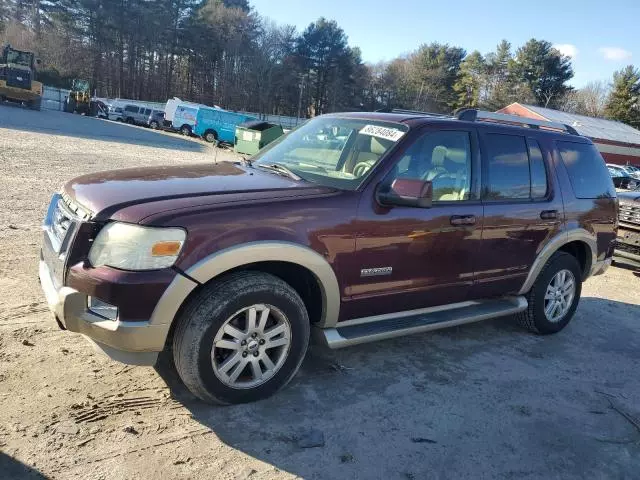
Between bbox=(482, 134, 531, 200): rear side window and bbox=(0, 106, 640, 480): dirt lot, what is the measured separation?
144cm

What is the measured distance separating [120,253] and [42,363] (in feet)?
4.22

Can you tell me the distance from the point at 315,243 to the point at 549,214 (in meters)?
2.64

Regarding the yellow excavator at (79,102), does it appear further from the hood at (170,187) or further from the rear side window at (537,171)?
the rear side window at (537,171)

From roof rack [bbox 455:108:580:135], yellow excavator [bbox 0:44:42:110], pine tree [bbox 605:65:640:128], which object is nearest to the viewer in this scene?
roof rack [bbox 455:108:580:135]

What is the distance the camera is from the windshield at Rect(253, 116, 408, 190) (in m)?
3.87

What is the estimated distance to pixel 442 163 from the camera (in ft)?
13.7

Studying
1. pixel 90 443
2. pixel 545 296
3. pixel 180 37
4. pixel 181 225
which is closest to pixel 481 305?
pixel 545 296

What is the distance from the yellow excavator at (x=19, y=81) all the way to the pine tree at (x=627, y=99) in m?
66.8

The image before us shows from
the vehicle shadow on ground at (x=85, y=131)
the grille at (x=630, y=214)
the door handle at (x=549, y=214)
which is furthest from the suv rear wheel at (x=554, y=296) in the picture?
the vehicle shadow on ground at (x=85, y=131)

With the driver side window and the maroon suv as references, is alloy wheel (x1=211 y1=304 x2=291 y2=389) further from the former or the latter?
the driver side window

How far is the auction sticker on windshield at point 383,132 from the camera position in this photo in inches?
157

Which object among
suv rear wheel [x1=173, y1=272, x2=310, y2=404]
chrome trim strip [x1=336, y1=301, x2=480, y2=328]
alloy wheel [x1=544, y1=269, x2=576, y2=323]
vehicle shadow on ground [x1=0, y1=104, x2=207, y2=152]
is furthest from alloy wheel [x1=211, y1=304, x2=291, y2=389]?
vehicle shadow on ground [x1=0, y1=104, x2=207, y2=152]

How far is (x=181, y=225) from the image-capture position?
2930 mm

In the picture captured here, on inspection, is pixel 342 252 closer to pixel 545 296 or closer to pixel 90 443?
pixel 90 443
